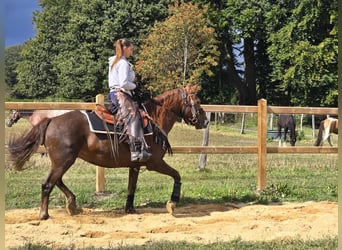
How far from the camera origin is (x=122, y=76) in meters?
6.02

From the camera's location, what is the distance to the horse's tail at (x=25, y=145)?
594 centimetres

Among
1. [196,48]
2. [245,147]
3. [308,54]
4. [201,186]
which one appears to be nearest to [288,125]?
[245,147]

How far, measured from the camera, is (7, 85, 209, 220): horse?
5945mm

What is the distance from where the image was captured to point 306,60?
2912 cm

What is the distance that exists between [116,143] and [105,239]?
149cm

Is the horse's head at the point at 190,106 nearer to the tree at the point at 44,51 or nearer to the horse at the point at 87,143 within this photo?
→ the horse at the point at 87,143

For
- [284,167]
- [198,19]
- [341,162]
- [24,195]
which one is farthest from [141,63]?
[341,162]

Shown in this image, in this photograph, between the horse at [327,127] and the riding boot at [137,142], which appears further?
the horse at [327,127]

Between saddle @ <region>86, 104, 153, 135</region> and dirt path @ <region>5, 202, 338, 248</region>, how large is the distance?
115 centimetres

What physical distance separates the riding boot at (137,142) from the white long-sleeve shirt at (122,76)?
43cm

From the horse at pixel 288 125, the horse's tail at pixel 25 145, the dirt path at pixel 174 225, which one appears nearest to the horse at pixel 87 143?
the horse's tail at pixel 25 145

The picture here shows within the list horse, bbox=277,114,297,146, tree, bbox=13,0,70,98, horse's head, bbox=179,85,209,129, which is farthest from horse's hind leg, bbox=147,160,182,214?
tree, bbox=13,0,70,98

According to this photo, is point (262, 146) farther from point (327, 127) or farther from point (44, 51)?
point (44, 51)

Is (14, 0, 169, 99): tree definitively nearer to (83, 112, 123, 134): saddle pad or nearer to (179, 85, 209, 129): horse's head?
(179, 85, 209, 129): horse's head
